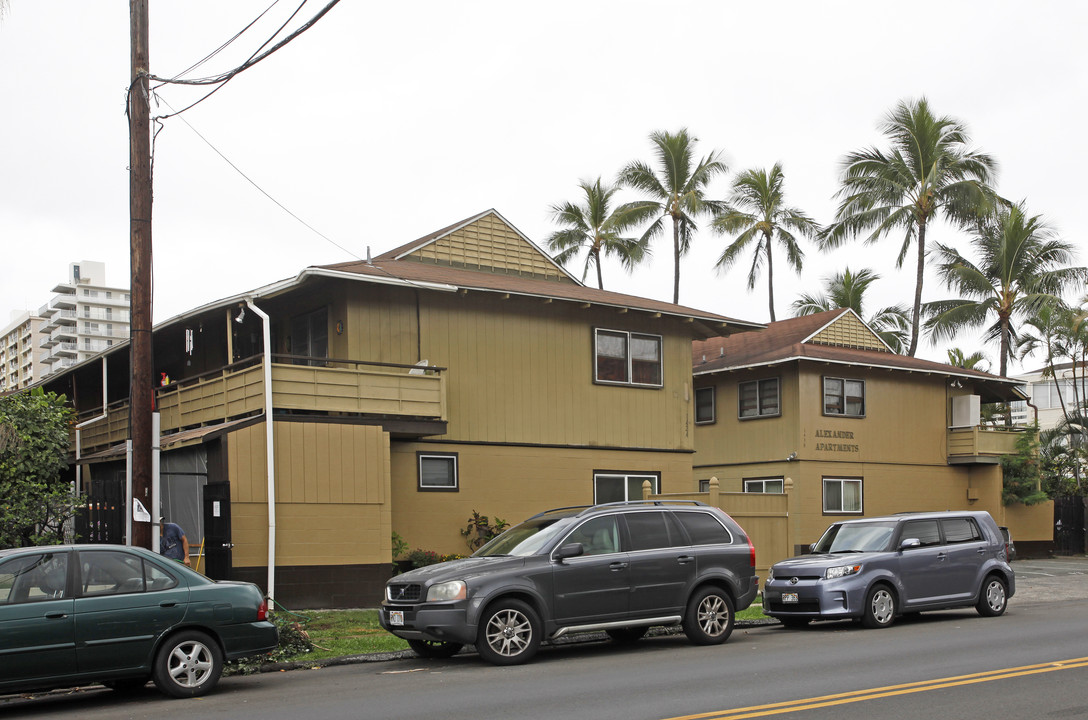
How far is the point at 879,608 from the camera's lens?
15094 mm

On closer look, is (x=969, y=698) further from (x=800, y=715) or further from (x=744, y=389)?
(x=744, y=389)

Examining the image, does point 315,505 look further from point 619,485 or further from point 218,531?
point 619,485

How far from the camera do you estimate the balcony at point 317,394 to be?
1802 centimetres

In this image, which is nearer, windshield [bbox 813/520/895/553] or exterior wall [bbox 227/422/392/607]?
windshield [bbox 813/520/895/553]

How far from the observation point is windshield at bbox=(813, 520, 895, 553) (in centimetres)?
1574

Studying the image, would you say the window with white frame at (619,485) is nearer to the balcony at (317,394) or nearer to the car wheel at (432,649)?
the balcony at (317,394)

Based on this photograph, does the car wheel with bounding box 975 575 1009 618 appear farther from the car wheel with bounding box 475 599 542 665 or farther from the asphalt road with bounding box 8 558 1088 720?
the car wheel with bounding box 475 599 542 665

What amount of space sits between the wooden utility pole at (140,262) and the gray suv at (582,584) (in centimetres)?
313

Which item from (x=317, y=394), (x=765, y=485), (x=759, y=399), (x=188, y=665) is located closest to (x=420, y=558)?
(x=317, y=394)

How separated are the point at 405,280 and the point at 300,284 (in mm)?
1895

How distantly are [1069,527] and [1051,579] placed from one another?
11.6m

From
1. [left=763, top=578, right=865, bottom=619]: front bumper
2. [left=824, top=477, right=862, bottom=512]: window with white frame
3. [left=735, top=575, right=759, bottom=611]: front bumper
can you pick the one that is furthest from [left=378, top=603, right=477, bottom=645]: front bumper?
[left=824, top=477, right=862, bottom=512]: window with white frame

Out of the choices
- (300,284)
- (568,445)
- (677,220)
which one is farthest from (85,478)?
(677,220)

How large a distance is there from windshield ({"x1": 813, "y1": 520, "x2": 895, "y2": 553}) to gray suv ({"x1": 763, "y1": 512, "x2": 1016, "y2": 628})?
14mm
